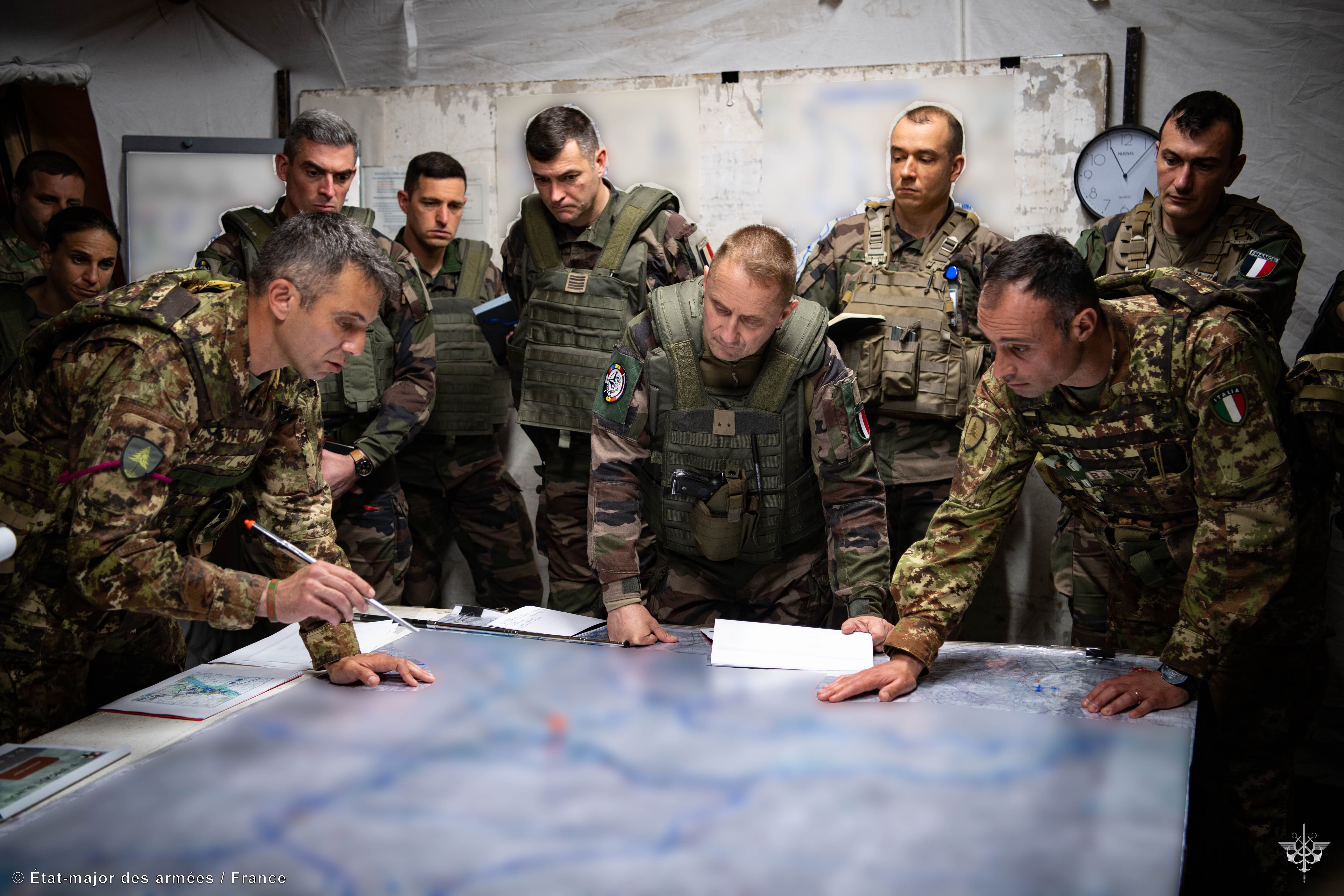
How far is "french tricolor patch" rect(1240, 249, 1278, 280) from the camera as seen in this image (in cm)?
282

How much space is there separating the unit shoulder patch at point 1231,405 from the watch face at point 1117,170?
1.86m

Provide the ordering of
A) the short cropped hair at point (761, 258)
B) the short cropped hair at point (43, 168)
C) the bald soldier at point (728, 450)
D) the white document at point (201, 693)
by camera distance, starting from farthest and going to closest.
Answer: the short cropped hair at point (43, 168) → the bald soldier at point (728, 450) → the short cropped hair at point (761, 258) → the white document at point (201, 693)

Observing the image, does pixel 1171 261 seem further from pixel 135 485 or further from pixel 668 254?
pixel 135 485

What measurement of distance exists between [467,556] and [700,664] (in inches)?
80.2

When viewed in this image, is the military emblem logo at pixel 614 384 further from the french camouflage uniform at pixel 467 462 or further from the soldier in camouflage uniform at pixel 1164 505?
the french camouflage uniform at pixel 467 462

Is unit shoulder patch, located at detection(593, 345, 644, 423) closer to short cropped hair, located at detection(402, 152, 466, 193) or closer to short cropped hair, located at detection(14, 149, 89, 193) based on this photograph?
short cropped hair, located at detection(402, 152, 466, 193)

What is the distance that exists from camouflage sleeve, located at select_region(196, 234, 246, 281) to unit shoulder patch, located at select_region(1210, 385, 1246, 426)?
2706mm

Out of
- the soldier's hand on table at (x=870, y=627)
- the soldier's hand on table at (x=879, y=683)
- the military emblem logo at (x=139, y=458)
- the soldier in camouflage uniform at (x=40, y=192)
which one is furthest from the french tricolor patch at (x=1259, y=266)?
the soldier in camouflage uniform at (x=40, y=192)

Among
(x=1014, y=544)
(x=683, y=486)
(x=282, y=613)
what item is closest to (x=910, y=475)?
(x=1014, y=544)

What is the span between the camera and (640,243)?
328 centimetres

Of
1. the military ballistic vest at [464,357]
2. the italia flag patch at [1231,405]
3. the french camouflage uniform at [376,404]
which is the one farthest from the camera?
the military ballistic vest at [464,357]

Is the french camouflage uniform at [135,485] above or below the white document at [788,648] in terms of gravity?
above

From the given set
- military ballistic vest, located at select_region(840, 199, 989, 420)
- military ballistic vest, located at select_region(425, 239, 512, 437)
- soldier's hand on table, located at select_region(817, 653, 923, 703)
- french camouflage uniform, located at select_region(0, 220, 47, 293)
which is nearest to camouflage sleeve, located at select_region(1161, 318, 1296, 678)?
soldier's hand on table, located at select_region(817, 653, 923, 703)

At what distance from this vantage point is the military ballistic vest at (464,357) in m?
3.71
